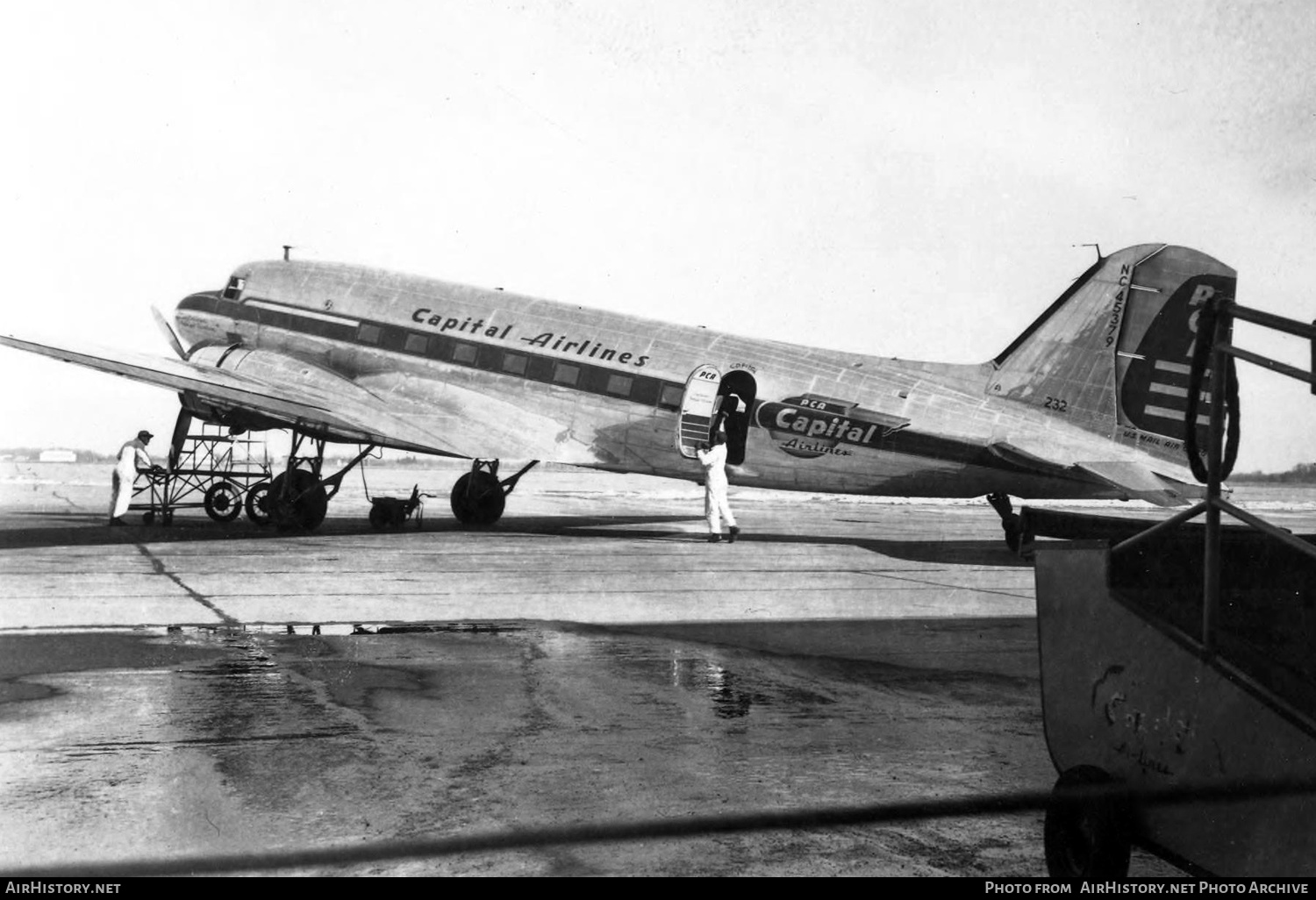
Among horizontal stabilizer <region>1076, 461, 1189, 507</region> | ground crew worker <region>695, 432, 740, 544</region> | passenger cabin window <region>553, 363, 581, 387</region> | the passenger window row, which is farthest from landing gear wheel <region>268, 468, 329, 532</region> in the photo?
horizontal stabilizer <region>1076, 461, 1189, 507</region>

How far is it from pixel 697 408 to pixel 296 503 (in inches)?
267

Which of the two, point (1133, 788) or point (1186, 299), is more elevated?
point (1186, 299)

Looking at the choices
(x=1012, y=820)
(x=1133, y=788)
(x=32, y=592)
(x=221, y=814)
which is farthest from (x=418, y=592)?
(x=1133, y=788)

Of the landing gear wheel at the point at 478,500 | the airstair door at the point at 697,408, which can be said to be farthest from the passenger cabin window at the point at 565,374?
the landing gear wheel at the point at 478,500

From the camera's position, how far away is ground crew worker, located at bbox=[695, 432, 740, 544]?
19516 mm

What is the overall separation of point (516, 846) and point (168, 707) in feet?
10.4

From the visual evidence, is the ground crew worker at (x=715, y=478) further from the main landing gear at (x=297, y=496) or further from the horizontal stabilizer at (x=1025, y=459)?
the main landing gear at (x=297, y=496)

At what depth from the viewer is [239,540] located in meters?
17.8

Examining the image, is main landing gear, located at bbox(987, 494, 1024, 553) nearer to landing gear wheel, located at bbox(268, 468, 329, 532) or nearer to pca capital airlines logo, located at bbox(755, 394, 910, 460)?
pca capital airlines logo, located at bbox(755, 394, 910, 460)

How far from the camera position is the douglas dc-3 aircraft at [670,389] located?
17500mm

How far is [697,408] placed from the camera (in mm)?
19812

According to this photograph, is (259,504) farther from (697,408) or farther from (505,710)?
(505,710)

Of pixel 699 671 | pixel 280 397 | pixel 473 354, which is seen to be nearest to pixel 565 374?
pixel 473 354
